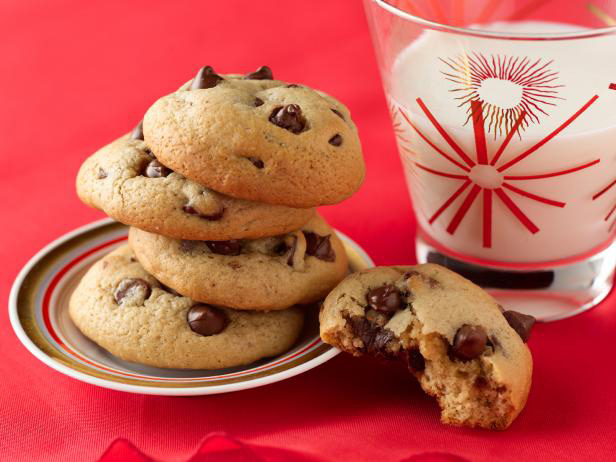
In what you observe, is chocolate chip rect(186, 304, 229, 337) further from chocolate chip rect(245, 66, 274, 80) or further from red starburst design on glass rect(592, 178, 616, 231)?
red starburst design on glass rect(592, 178, 616, 231)

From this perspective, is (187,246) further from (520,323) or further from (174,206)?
(520,323)

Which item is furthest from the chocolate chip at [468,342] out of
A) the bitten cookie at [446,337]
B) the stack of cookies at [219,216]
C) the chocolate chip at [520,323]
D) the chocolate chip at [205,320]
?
the chocolate chip at [205,320]

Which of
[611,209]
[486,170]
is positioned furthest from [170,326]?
[611,209]

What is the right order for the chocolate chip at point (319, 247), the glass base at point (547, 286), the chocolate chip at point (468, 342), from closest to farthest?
1. the chocolate chip at point (468, 342)
2. the chocolate chip at point (319, 247)
3. the glass base at point (547, 286)

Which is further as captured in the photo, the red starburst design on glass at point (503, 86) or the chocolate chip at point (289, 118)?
the red starburst design on glass at point (503, 86)

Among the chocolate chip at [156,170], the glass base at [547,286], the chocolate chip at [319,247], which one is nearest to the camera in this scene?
the chocolate chip at [156,170]

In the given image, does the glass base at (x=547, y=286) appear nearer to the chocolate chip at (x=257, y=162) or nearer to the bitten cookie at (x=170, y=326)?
the bitten cookie at (x=170, y=326)

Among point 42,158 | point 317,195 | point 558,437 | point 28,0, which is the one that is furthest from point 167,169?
point 28,0
